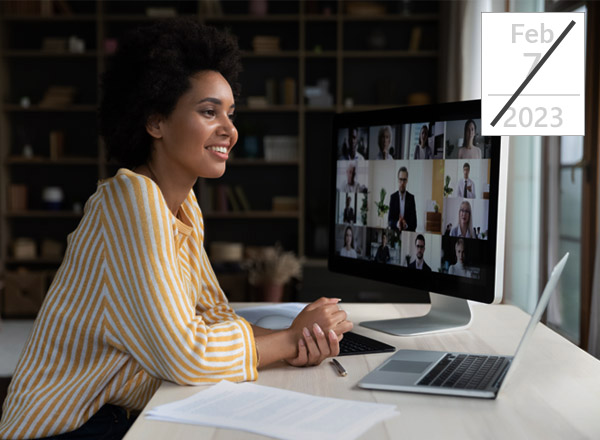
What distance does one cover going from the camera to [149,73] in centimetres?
133

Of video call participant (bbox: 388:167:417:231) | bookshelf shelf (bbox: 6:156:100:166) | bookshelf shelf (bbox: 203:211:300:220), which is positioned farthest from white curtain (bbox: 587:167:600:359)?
bookshelf shelf (bbox: 6:156:100:166)

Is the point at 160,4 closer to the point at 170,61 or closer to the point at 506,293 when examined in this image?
the point at 506,293

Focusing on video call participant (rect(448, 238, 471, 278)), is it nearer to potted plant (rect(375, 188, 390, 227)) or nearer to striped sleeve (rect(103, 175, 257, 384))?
potted plant (rect(375, 188, 390, 227))

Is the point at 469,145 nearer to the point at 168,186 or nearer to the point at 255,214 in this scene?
the point at 168,186

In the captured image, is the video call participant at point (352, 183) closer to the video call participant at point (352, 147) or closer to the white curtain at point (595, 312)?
the video call participant at point (352, 147)

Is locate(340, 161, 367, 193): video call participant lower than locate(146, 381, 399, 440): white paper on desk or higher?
higher

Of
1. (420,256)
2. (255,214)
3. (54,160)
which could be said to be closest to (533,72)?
(420,256)

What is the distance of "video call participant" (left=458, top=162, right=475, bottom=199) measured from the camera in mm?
1306

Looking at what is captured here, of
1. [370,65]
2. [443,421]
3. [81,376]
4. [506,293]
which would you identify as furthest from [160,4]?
[443,421]

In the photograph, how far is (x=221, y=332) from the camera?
110cm

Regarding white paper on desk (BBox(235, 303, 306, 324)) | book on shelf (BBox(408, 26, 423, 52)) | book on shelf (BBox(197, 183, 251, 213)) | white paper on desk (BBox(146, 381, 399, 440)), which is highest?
book on shelf (BBox(408, 26, 423, 52))

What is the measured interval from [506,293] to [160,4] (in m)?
3.57
